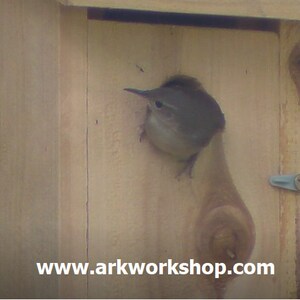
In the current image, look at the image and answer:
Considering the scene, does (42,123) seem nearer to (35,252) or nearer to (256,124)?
(35,252)

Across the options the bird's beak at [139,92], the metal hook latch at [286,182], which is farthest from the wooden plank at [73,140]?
the metal hook latch at [286,182]

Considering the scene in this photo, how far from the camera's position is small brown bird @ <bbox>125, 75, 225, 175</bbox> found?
2777mm

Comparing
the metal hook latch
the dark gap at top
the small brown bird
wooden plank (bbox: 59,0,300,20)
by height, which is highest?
the dark gap at top

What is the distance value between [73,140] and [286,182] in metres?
0.52

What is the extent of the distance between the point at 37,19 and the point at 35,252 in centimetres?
53

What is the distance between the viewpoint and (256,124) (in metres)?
2.86

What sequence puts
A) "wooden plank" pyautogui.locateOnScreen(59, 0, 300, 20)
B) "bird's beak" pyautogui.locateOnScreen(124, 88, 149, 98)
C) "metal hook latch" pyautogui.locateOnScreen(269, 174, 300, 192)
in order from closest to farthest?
"wooden plank" pyautogui.locateOnScreen(59, 0, 300, 20)
"bird's beak" pyautogui.locateOnScreen(124, 88, 149, 98)
"metal hook latch" pyautogui.locateOnScreen(269, 174, 300, 192)

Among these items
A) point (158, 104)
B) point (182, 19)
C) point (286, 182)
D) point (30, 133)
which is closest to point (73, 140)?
point (30, 133)

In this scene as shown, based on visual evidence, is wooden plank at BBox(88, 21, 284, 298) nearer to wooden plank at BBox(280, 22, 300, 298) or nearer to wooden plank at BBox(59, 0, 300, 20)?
wooden plank at BBox(280, 22, 300, 298)

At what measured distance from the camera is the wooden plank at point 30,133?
272cm

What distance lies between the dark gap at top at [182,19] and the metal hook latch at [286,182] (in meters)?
0.35

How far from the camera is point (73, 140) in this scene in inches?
107

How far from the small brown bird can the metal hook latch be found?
0.18 metres

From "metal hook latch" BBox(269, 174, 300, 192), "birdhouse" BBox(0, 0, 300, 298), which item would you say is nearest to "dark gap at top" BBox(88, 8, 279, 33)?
"birdhouse" BBox(0, 0, 300, 298)
